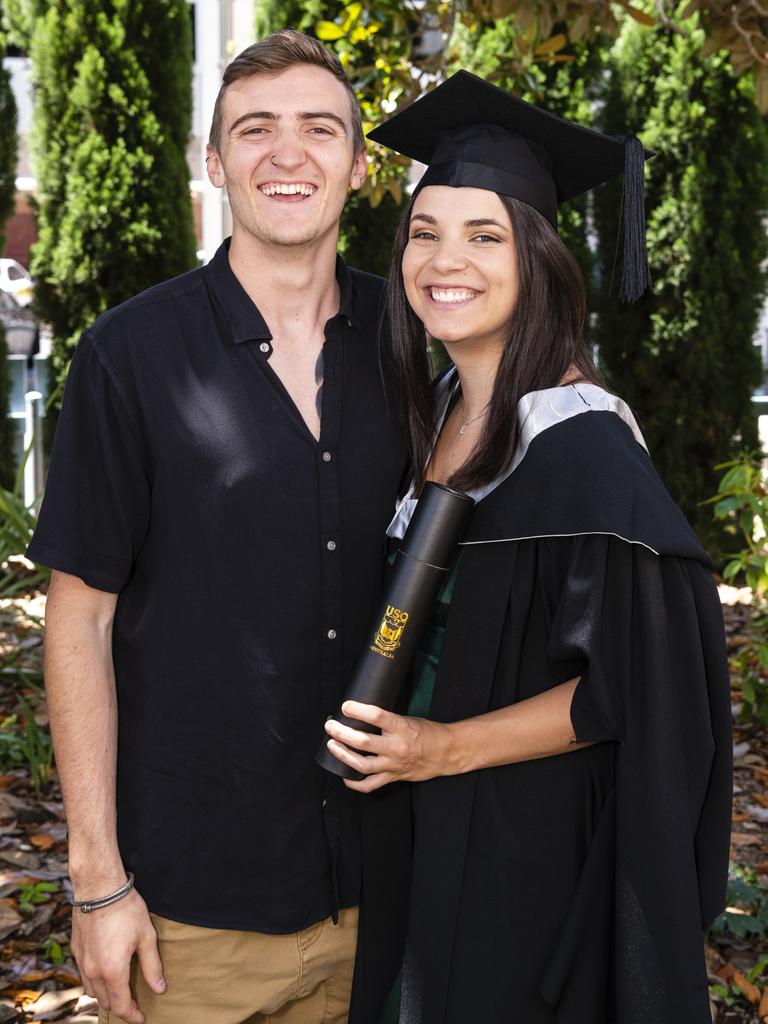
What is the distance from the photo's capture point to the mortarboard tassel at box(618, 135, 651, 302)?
6.93ft

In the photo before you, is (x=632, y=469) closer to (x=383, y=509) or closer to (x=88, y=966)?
(x=383, y=509)

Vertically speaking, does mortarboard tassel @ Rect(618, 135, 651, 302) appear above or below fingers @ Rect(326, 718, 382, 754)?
above

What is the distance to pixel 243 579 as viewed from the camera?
80.2 inches

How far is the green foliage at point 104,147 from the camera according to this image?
695cm

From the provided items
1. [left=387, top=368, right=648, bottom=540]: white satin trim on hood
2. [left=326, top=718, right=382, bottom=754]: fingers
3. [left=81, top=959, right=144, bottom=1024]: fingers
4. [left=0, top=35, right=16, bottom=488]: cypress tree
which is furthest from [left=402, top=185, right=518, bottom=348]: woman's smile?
[left=0, top=35, right=16, bottom=488]: cypress tree

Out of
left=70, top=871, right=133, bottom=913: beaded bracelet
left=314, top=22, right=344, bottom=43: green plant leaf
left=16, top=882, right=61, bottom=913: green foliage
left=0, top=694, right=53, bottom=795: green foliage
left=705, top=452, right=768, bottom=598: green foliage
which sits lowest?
left=16, top=882, right=61, bottom=913: green foliage

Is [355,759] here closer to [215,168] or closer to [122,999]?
[122,999]

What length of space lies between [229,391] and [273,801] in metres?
0.72

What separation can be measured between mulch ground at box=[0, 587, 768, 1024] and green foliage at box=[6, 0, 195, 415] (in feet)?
8.20

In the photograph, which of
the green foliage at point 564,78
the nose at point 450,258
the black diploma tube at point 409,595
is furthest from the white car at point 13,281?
the black diploma tube at point 409,595

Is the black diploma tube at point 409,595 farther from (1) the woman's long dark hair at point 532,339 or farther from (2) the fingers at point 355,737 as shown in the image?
(1) the woman's long dark hair at point 532,339

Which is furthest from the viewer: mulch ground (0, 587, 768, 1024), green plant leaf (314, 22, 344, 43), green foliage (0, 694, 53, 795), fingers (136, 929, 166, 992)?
green foliage (0, 694, 53, 795)

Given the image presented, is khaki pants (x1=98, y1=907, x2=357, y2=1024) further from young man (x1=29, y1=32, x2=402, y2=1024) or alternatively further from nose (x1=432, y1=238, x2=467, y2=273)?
nose (x1=432, y1=238, x2=467, y2=273)

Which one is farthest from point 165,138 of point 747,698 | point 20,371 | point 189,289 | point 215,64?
point 189,289
